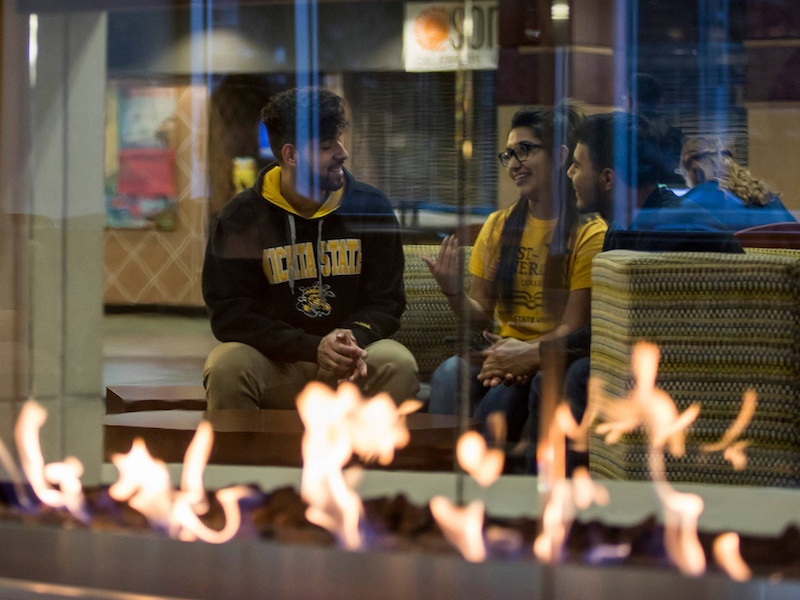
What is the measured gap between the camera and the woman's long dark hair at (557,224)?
2.09 meters

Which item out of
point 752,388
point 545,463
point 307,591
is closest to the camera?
point 307,591

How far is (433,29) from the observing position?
6.91 feet

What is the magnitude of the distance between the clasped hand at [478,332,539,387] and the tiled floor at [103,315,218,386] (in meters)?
0.55

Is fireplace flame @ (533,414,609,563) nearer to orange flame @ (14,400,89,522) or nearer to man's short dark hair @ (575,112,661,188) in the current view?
man's short dark hair @ (575,112,661,188)

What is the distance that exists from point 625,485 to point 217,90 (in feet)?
3.64

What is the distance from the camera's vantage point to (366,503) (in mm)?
2145

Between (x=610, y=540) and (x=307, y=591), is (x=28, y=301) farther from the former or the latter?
(x=610, y=540)

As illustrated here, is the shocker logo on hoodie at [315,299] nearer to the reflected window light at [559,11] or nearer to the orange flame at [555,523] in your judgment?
the orange flame at [555,523]

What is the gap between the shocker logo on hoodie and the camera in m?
2.20

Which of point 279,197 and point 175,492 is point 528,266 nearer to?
point 279,197

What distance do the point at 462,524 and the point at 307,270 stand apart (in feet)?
1.89

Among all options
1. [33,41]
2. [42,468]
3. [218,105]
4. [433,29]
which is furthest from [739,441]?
[33,41]

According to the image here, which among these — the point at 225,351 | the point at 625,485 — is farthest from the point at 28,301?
the point at 625,485

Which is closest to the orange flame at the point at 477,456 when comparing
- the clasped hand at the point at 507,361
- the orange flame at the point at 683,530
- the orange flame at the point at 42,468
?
the clasped hand at the point at 507,361
